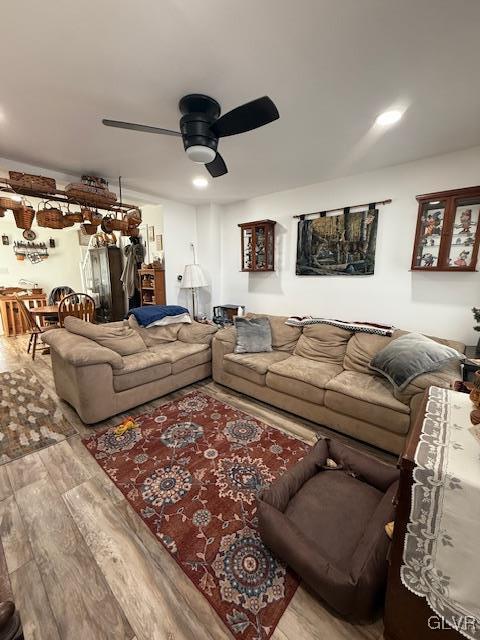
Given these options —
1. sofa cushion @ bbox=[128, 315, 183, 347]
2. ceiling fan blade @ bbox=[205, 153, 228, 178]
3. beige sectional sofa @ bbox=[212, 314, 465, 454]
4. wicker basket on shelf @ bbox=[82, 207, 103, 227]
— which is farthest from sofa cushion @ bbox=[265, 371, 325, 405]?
wicker basket on shelf @ bbox=[82, 207, 103, 227]

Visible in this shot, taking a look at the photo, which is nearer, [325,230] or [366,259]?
[366,259]

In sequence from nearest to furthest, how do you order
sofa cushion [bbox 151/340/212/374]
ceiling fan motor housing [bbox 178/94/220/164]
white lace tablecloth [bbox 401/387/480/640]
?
white lace tablecloth [bbox 401/387/480/640], ceiling fan motor housing [bbox 178/94/220/164], sofa cushion [bbox 151/340/212/374]

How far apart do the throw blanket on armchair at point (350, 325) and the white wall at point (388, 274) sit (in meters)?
0.27

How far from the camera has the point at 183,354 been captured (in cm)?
302

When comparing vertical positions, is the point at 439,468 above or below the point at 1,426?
above

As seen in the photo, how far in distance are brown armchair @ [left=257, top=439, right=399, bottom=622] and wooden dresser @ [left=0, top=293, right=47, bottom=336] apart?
6391 millimetres

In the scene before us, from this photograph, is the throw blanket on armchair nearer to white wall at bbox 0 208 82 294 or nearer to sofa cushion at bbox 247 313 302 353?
sofa cushion at bbox 247 313 302 353

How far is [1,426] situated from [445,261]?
441 centimetres

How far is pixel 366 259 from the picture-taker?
9.66 ft

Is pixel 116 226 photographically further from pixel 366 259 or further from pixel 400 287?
pixel 400 287

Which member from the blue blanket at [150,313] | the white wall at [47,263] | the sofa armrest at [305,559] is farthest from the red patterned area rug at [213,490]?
the white wall at [47,263]

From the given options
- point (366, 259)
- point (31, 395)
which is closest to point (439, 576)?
point (366, 259)

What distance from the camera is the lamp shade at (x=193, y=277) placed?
402 centimetres

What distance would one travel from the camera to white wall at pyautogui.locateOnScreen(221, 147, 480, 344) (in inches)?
97.3
